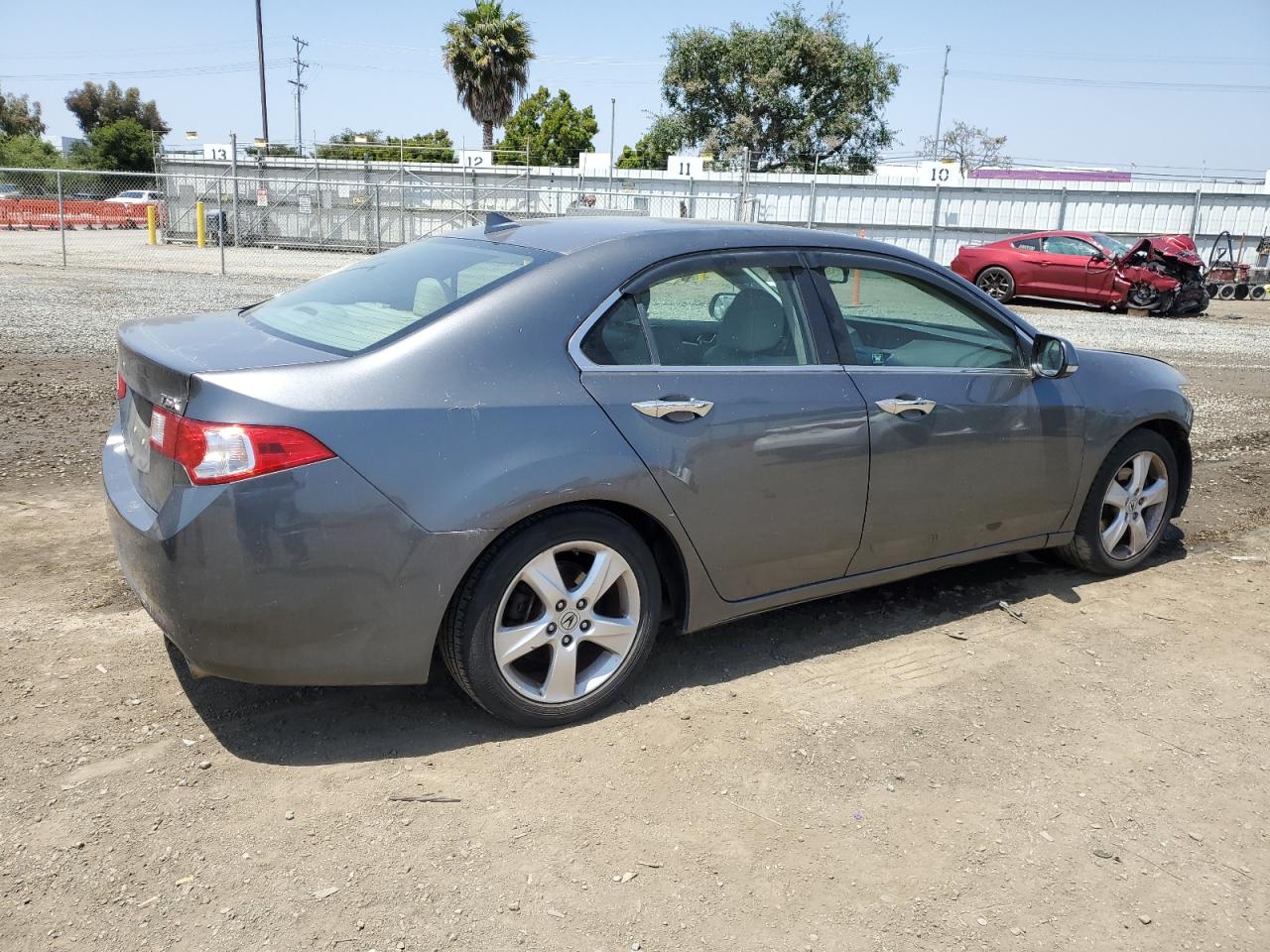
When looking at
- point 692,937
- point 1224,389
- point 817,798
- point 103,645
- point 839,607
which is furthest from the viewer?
point 1224,389

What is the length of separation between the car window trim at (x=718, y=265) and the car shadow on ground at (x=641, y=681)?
1116 millimetres

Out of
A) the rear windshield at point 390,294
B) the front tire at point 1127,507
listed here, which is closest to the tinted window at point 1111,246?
the front tire at point 1127,507

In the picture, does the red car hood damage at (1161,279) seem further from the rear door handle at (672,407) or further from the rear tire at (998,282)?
the rear door handle at (672,407)

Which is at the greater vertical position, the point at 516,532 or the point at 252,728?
the point at 516,532

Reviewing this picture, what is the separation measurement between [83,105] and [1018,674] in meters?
86.3

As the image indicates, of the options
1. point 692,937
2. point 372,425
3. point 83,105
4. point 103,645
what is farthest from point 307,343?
point 83,105

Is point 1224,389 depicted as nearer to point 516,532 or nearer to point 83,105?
point 516,532

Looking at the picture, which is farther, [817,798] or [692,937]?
[817,798]

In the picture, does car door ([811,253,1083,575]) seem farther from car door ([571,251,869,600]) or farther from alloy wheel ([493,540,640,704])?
alloy wheel ([493,540,640,704])

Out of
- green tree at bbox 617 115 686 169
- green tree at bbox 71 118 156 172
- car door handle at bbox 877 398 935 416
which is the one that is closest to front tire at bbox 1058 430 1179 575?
car door handle at bbox 877 398 935 416

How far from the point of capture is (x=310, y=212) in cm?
2925

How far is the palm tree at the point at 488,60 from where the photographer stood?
46312 mm

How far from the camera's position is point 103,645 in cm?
376

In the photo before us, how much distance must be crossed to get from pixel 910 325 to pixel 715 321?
38.3 inches
